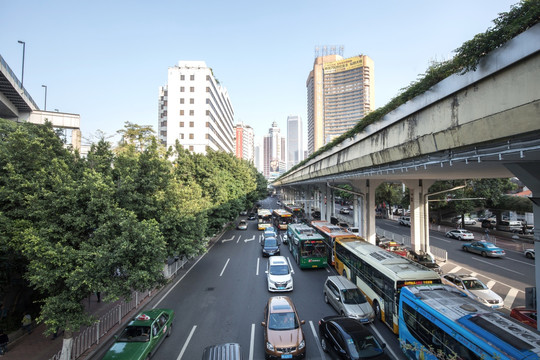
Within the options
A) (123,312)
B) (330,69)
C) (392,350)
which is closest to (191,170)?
(123,312)

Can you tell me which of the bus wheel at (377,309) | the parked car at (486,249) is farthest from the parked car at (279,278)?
the parked car at (486,249)

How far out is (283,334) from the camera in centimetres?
975

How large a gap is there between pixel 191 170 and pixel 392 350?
69.7 feet

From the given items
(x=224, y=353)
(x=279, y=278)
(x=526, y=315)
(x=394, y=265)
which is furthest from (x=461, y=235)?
(x=224, y=353)

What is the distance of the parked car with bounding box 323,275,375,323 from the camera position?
38.0ft

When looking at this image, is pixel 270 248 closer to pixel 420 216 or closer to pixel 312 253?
pixel 312 253

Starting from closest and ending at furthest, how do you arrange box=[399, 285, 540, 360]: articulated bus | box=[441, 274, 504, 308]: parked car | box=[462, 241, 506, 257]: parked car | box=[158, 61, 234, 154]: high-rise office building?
box=[399, 285, 540, 360]: articulated bus → box=[441, 274, 504, 308]: parked car → box=[462, 241, 506, 257]: parked car → box=[158, 61, 234, 154]: high-rise office building

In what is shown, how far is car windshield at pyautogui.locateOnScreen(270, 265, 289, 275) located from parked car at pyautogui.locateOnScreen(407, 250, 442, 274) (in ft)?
35.6

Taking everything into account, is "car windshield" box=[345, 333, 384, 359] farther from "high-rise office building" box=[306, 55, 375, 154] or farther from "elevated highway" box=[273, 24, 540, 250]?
"high-rise office building" box=[306, 55, 375, 154]

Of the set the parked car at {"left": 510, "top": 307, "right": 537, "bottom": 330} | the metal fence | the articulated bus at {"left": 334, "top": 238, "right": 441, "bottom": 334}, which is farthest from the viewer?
the articulated bus at {"left": 334, "top": 238, "right": 441, "bottom": 334}

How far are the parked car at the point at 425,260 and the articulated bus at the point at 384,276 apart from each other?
23.4 ft

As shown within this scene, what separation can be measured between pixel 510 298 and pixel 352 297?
967 cm

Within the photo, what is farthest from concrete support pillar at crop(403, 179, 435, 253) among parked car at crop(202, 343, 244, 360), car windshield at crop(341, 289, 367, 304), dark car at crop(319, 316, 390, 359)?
parked car at crop(202, 343, 244, 360)

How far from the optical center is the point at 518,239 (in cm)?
3067
